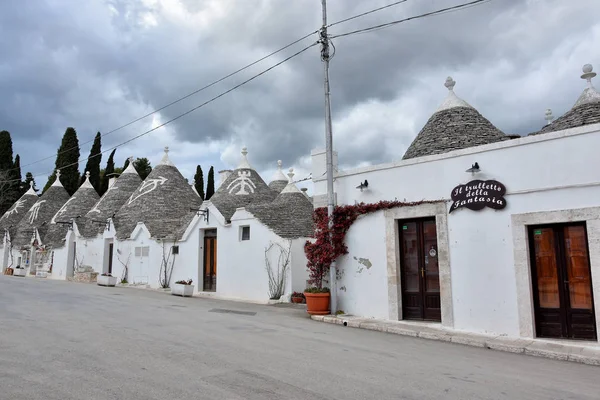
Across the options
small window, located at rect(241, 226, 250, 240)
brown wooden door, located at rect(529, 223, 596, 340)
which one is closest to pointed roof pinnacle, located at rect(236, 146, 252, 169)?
small window, located at rect(241, 226, 250, 240)

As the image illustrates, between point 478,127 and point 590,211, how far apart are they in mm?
5169

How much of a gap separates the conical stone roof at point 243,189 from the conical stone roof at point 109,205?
967 cm

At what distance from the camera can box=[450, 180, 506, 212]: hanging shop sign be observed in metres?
9.59

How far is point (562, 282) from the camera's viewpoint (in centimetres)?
894

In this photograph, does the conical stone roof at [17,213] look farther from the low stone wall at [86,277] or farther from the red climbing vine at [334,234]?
the red climbing vine at [334,234]

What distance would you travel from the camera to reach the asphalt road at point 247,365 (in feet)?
16.4

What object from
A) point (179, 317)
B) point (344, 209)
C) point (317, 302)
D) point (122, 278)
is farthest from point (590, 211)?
point (122, 278)

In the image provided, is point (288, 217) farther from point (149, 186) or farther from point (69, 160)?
point (69, 160)

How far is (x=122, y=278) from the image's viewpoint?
83.5ft

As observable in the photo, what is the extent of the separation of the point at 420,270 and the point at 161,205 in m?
21.3

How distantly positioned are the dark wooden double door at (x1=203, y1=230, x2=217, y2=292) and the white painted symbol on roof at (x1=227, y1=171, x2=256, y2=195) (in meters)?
5.10

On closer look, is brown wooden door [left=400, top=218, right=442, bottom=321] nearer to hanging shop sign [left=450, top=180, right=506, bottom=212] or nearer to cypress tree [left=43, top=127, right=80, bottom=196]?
hanging shop sign [left=450, top=180, right=506, bottom=212]

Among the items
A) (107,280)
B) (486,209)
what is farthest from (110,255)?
(486,209)

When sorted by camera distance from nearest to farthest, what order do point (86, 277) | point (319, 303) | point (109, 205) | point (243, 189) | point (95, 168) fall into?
1. point (319, 303)
2. point (243, 189)
3. point (86, 277)
4. point (109, 205)
5. point (95, 168)
